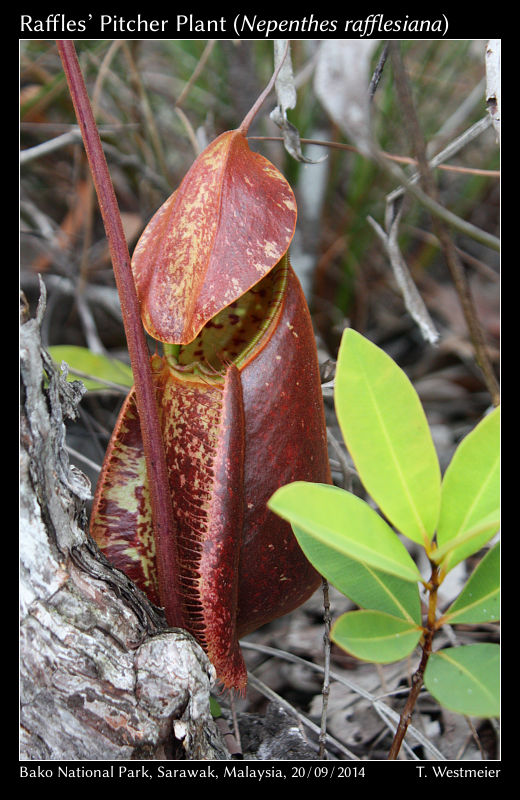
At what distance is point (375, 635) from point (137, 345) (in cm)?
42

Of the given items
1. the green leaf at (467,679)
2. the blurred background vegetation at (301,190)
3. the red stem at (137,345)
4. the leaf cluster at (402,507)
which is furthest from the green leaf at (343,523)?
the blurred background vegetation at (301,190)

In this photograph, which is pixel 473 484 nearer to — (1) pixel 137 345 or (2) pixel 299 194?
(1) pixel 137 345

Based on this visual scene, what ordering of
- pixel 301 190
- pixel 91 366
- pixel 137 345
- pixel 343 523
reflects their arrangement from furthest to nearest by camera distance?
pixel 301 190 → pixel 91 366 → pixel 137 345 → pixel 343 523

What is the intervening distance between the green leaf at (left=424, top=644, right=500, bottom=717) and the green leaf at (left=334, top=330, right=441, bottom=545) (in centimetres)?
12

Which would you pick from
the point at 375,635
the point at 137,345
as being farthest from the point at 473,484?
the point at 137,345

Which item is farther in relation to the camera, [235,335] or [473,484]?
[235,335]

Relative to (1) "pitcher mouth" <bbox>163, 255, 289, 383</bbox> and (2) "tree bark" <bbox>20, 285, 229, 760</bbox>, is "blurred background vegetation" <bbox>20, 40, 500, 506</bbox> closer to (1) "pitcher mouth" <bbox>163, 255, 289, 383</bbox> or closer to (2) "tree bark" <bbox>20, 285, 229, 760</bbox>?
(1) "pitcher mouth" <bbox>163, 255, 289, 383</bbox>

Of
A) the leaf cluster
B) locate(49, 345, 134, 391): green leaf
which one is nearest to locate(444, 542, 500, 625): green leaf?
the leaf cluster

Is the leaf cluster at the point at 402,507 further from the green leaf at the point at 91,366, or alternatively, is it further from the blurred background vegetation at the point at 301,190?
the blurred background vegetation at the point at 301,190

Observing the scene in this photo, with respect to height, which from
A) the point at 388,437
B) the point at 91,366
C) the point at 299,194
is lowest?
the point at 388,437

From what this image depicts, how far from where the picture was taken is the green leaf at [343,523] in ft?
1.87

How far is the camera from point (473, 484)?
0.70 m
